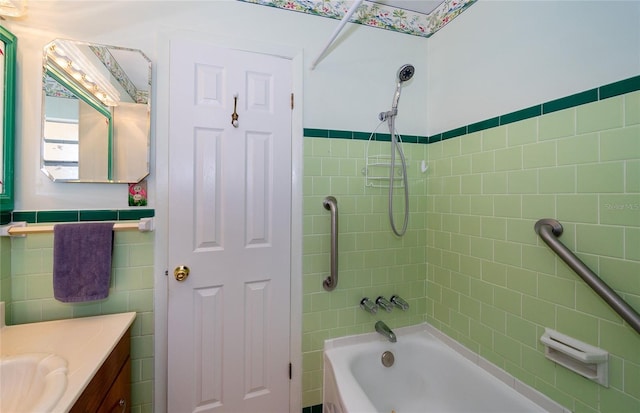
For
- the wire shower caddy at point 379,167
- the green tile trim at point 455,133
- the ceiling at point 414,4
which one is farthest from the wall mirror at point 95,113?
the green tile trim at point 455,133

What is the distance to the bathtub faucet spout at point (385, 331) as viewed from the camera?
1.40 meters

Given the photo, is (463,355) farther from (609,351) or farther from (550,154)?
(550,154)

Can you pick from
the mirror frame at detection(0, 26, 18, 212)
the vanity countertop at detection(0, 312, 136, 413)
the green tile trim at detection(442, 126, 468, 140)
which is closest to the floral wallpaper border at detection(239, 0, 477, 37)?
the green tile trim at detection(442, 126, 468, 140)

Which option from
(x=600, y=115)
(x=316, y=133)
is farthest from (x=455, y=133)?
(x=316, y=133)

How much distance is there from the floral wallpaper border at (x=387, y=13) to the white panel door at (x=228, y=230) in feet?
1.13

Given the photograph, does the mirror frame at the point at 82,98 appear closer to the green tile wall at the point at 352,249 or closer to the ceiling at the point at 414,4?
the green tile wall at the point at 352,249

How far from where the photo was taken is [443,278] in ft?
5.03

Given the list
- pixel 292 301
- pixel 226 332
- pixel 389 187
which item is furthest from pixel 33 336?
pixel 389 187

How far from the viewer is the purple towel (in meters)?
1.08

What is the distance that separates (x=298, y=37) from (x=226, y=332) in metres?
1.63

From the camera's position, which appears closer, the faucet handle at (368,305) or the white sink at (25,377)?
the white sink at (25,377)

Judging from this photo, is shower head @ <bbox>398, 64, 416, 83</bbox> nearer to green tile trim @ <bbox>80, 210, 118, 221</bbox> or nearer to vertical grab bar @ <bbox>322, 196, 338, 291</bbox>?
vertical grab bar @ <bbox>322, 196, 338, 291</bbox>

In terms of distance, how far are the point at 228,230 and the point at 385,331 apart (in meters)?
1.03

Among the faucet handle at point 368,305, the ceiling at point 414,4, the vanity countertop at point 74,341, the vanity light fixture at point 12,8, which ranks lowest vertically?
the faucet handle at point 368,305
